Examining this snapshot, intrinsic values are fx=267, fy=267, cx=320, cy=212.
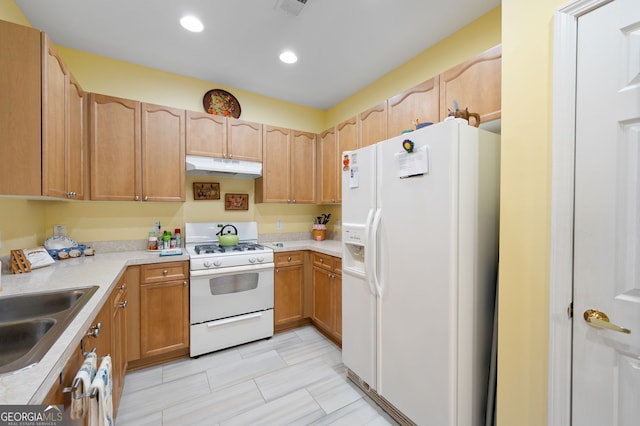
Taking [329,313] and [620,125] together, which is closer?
[620,125]

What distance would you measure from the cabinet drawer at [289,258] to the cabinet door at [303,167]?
0.66 metres

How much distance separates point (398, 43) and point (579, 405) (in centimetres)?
258

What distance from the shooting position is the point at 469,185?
53.8 inches

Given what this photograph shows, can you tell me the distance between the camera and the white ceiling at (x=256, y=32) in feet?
6.17

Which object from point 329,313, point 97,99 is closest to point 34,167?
point 97,99

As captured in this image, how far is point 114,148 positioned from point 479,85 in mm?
2924

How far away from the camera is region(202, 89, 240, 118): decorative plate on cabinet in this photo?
2959 millimetres

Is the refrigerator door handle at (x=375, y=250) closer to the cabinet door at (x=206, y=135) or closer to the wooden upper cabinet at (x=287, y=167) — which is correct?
the wooden upper cabinet at (x=287, y=167)

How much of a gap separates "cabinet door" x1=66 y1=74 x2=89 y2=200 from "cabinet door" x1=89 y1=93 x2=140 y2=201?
0.05m

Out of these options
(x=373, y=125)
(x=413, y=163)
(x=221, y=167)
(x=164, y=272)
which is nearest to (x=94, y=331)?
(x=164, y=272)

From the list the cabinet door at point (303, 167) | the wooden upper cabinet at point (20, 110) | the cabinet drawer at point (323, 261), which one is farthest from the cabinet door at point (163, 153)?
the cabinet drawer at point (323, 261)

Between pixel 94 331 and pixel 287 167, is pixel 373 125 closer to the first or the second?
pixel 287 167

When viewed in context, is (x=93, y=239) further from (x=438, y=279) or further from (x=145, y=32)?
(x=438, y=279)

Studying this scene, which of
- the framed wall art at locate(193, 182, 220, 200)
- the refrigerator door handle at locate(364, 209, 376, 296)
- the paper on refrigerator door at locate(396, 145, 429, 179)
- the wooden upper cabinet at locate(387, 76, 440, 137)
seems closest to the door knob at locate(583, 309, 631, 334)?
the paper on refrigerator door at locate(396, 145, 429, 179)
